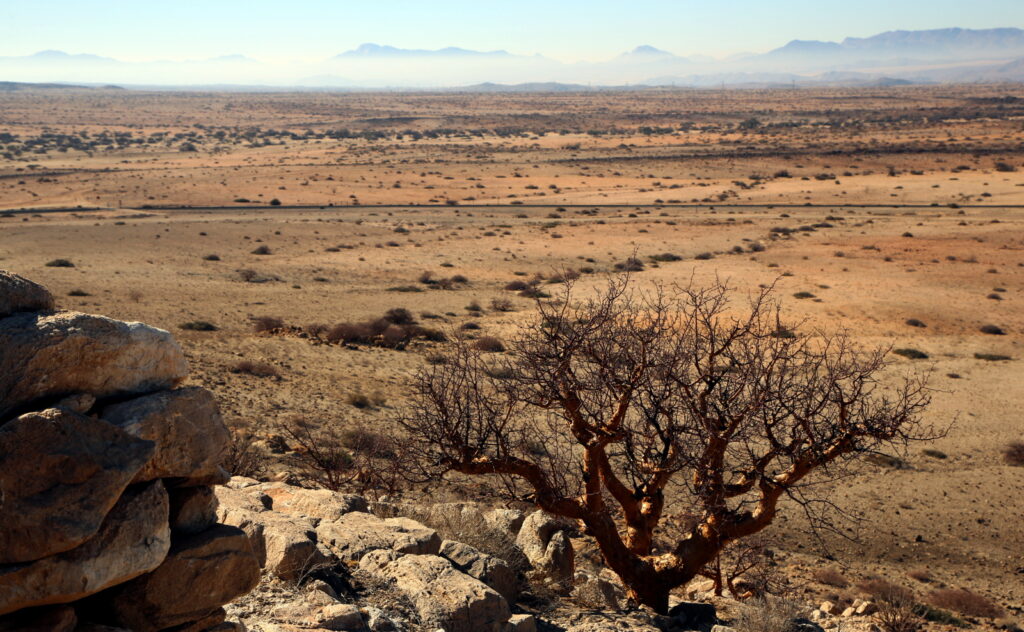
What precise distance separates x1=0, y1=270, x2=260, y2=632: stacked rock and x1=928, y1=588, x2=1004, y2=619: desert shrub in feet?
35.8

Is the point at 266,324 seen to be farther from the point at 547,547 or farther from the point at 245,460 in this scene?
the point at 547,547

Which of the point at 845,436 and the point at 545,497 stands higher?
the point at 845,436

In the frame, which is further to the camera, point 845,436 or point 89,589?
point 845,436

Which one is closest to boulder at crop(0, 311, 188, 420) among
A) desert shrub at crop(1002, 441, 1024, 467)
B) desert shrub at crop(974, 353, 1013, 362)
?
desert shrub at crop(1002, 441, 1024, 467)

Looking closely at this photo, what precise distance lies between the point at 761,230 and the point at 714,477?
43.3 metres

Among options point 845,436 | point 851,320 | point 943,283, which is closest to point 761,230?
point 943,283

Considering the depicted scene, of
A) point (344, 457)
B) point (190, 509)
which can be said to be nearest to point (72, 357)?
point (190, 509)

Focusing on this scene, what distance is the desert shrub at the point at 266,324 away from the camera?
86.9 ft

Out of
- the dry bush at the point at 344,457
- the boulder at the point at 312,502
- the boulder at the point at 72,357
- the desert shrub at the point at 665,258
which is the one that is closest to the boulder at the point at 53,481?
the boulder at the point at 72,357

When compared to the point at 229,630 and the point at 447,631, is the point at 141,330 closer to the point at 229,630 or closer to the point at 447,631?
the point at 229,630

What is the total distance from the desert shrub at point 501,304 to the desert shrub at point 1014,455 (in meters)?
17.2

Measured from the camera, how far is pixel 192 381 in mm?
19578

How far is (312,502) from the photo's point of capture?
10.3 meters

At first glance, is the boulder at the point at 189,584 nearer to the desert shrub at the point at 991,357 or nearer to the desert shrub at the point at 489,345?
the desert shrub at the point at 489,345
